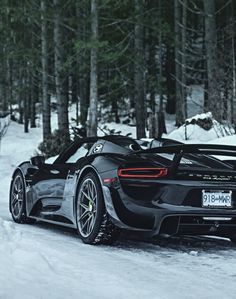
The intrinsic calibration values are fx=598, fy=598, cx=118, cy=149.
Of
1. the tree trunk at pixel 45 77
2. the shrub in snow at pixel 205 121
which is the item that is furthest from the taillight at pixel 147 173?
the tree trunk at pixel 45 77

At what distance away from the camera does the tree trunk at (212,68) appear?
1647cm

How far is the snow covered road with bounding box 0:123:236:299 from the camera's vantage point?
151 inches

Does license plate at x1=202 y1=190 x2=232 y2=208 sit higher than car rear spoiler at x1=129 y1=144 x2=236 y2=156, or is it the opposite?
car rear spoiler at x1=129 y1=144 x2=236 y2=156

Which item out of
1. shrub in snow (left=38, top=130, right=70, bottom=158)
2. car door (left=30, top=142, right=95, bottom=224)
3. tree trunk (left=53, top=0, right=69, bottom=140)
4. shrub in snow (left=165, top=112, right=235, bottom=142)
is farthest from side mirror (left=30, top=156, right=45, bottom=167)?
shrub in snow (left=38, top=130, right=70, bottom=158)

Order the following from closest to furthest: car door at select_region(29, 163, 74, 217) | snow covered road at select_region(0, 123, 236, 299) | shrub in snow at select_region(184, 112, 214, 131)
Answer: snow covered road at select_region(0, 123, 236, 299) → car door at select_region(29, 163, 74, 217) → shrub in snow at select_region(184, 112, 214, 131)

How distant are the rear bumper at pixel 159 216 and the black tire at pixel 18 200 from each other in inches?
97.9

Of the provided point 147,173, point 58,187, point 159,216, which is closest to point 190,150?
point 147,173

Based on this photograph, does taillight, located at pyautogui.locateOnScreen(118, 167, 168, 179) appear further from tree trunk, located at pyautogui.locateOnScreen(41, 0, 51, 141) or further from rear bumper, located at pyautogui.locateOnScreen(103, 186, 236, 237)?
tree trunk, located at pyautogui.locateOnScreen(41, 0, 51, 141)

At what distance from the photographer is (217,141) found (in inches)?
495

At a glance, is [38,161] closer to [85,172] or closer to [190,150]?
[85,172]

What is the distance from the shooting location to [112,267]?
469cm

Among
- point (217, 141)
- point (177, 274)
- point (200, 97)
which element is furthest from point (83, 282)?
point (200, 97)

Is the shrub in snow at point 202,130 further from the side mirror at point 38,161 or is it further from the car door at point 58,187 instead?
the side mirror at point 38,161

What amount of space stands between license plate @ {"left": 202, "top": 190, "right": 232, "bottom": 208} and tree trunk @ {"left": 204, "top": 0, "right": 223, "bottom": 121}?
10.9 meters
